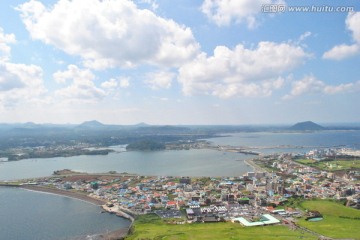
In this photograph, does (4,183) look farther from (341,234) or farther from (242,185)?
(341,234)

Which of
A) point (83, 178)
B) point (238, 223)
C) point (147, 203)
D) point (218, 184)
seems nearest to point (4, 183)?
point (83, 178)

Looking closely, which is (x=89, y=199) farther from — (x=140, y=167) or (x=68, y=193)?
(x=140, y=167)

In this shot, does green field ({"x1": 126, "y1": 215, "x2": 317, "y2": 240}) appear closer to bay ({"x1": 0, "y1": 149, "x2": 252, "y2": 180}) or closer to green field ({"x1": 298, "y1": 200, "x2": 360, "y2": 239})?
green field ({"x1": 298, "y1": 200, "x2": 360, "y2": 239})

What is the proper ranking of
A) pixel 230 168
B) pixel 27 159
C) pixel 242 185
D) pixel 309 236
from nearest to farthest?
pixel 309 236 → pixel 242 185 → pixel 230 168 → pixel 27 159

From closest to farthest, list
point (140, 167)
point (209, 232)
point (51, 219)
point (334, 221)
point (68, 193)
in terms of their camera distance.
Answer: point (209, 232)
point (334, 221)
point (51, 219)
point (68, 193)
point (140, 167)

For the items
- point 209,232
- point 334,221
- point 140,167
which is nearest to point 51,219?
point 209,232

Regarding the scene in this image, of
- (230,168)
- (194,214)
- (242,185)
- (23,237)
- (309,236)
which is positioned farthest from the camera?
(230,168)
